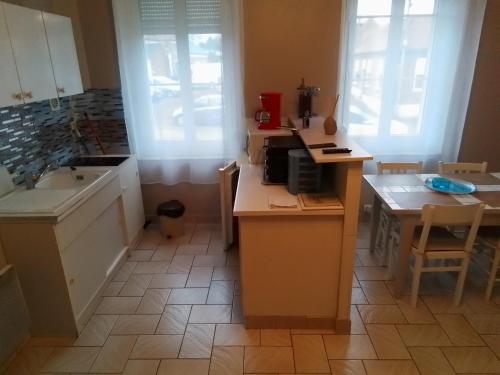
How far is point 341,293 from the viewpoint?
213cm

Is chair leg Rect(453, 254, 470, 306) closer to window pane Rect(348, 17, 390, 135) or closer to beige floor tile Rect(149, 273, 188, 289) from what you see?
window pane Rect(348, 17, 390, 135)

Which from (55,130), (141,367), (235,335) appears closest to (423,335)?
(235,335)

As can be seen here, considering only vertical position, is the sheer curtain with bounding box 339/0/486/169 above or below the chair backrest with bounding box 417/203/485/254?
above

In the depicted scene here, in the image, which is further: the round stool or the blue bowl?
the round stool

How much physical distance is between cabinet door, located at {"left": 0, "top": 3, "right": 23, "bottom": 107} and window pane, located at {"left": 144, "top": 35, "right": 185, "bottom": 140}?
124 cm

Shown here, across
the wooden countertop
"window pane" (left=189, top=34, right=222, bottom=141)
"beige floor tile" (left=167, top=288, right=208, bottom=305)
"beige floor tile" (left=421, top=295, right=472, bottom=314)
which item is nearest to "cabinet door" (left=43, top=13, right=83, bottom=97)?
"window pane" (left=189, top=34, right=222, bottom=141)

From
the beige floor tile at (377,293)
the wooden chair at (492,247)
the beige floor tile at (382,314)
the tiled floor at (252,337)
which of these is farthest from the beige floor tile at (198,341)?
the wooden chair at (492,247)

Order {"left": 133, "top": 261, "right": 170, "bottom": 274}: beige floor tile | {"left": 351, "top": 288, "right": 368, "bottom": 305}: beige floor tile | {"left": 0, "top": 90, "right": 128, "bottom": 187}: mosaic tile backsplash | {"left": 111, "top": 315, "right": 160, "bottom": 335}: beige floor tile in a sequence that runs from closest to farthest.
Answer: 1. {"left": 111, "top": 315, "right": 160, "bottom": 335}: beige floor tile
2. {"left": 0, "top": 90, "right": 128, "bottom": 187}: mosaic tile backsplash
3. {"left": 351, "top": 288, "right": 368, "bottom": 305}: beige floor tile
4. {"left": 133, "top": 261, "right": 170, "bottom": 274}: beige floor tile

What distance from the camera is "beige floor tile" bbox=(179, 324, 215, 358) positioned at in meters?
2.09

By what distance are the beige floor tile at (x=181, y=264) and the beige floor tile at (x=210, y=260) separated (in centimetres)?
5

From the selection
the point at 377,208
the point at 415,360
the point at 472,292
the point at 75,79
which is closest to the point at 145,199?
the point at 75,79

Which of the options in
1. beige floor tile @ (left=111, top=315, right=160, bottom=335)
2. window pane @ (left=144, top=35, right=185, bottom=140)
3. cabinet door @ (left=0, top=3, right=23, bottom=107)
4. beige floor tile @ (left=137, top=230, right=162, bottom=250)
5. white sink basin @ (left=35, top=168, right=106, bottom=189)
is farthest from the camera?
beige floor tile @ (left=137, top=230, right=162, bottom=250)

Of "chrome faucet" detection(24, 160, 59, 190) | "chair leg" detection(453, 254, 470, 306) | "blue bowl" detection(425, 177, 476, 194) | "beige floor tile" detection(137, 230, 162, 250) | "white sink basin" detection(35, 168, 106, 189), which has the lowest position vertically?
"beige floor tile" detection(137, 230, 162, 250)

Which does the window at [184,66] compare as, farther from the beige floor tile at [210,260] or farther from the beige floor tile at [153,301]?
the beige floor tile at [153,301]
